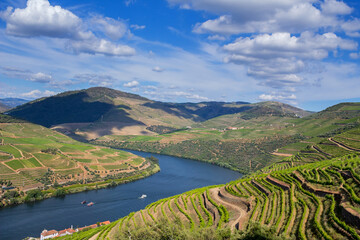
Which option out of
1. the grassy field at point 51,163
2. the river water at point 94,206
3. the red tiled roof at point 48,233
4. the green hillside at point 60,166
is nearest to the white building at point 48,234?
the red tiled roof at point 48,233

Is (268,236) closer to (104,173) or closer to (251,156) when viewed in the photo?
(104,173)

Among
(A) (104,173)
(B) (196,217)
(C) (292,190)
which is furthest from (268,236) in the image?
(A) (104,173)

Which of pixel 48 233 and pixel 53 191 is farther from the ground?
pixel 53 191

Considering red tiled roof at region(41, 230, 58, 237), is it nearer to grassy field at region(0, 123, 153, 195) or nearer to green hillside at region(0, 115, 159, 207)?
green hillside at region(0, 115, 159, 207)

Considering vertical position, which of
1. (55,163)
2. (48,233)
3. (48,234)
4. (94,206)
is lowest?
(94,206)

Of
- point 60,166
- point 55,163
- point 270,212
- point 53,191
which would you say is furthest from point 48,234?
point 55,163

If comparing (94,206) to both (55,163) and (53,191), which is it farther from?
(55,163)

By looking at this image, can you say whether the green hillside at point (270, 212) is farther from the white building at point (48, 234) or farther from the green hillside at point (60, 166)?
the green hillside at point (60, 166)
